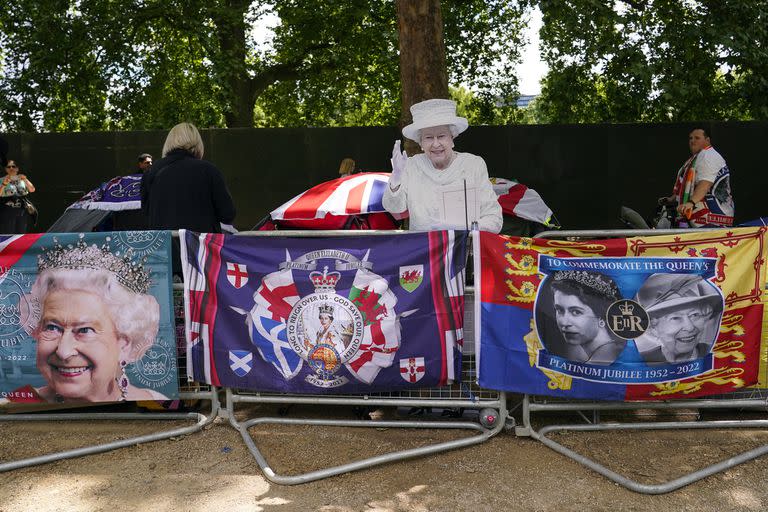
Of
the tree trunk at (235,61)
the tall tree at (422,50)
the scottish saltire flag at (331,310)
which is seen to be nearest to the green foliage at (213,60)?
the tree trunk at (235,61)

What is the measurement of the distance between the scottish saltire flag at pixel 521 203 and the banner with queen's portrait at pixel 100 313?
12.8 feet

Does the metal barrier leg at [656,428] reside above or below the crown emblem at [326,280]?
below

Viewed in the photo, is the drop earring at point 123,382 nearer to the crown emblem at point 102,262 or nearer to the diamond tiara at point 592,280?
the crown emblem at point 102,262

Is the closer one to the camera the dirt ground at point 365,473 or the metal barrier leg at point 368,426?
the dirt ground at point 365,473

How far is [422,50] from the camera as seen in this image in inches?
356

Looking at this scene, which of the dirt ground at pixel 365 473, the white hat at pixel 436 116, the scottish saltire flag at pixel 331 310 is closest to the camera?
the dirt ground at pixel 365 473

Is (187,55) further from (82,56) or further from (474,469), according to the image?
(474,469)

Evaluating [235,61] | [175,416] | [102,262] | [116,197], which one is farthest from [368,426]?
[235,61]

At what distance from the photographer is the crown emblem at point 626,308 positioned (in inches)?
212

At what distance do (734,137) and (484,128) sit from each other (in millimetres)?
4211

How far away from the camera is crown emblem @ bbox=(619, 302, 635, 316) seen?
5387 mm

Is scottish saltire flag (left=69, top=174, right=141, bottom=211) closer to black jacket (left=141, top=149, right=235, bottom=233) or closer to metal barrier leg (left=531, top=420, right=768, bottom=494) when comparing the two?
black jacket (left=141, top=149, right=235, bottom=233)

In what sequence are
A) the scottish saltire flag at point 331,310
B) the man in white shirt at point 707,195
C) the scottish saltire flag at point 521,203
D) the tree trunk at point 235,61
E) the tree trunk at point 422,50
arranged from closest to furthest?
the scottish saltire flag at point 331,310, the scottish saltire flag at point 521,203, the man in white shirt at point 707,195, the tree trunk at point 422,50, the tree trunk at point 235,61

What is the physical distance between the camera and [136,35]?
16.1 m
